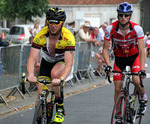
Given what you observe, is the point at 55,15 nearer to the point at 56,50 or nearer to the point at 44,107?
the point at 56,50

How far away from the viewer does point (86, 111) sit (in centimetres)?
924

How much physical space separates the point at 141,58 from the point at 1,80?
4212 millimetres

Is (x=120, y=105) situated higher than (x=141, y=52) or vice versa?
(x=141, y=52)

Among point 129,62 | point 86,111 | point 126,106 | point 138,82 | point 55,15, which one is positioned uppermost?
point 55,15

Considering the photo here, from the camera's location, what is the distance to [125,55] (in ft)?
24.1

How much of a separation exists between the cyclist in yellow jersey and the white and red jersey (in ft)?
3.22

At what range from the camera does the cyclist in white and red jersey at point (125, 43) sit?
697 centimetres

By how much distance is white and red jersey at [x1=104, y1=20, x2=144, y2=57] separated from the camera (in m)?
7.10

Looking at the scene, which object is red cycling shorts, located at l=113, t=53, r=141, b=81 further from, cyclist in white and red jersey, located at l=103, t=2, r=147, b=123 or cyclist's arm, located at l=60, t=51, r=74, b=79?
cyclist's arm, located at l=60, t=51, r=74, b=79

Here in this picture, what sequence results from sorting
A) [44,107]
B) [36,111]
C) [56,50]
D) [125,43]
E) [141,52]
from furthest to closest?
[125,43] → [141,52] → [56,50] → [44,107] → [36,111]

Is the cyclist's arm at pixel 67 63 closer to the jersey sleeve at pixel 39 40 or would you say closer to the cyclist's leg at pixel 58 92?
the cyclist's leg at pixel 58 92

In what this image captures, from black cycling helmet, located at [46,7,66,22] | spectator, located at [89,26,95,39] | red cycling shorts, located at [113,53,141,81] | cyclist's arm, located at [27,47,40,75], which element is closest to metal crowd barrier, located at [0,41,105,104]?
red cycling shorts, located at [113,53,141,81]

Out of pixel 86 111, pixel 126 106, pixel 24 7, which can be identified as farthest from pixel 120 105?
pixel 24 7

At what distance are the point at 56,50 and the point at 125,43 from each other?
4.36 ft
